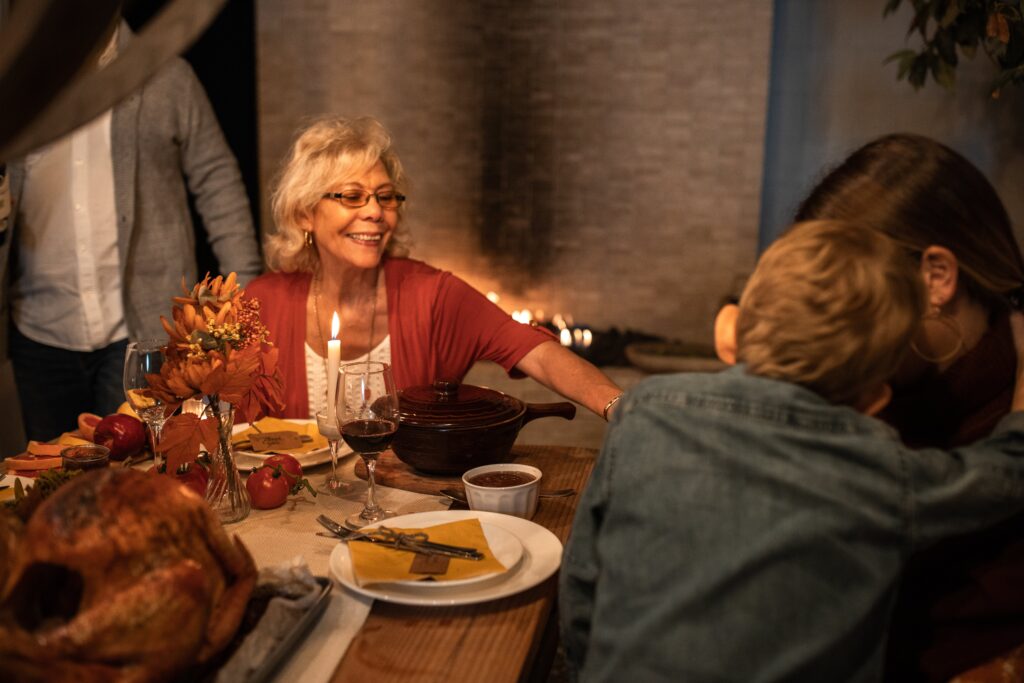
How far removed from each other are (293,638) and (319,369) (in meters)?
1.21

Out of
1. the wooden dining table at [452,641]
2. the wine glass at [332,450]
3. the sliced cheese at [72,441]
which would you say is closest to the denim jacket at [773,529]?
the wooden dining table at [452,641]

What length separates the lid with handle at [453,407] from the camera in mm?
1464

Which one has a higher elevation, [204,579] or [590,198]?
[590,198]

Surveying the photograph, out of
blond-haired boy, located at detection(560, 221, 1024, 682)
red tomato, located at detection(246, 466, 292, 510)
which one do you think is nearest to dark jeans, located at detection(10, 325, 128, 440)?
red tomato, located at detection(246, 466, 292, 510)

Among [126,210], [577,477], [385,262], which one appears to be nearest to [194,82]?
[126,210]

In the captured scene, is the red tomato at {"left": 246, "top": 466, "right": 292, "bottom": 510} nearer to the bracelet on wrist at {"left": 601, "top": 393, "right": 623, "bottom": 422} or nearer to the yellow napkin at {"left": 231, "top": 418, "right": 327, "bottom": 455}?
the yellow napkin at {"left": 231, "top": 418, "right": 327, "bottom": 455}

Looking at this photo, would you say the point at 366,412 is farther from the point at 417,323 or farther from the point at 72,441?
the point at 417,323

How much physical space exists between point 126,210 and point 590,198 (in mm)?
1903

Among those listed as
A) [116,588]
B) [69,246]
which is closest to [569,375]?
[116,588]

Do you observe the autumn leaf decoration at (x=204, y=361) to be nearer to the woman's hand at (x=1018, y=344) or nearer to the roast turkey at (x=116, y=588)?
the roast turkey at (x=116, y=588)

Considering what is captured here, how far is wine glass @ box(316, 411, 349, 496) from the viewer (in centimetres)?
139

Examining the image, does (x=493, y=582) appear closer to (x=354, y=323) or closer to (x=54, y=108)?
(x=54, y=108)

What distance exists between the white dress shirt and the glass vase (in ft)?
5.12

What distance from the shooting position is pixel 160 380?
130 centimetres
